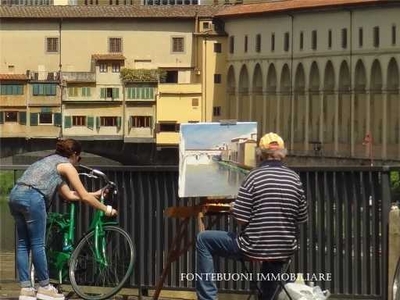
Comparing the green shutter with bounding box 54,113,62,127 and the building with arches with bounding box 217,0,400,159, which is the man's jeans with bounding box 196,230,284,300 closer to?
the building with arches with bounding box 217,0,400,159

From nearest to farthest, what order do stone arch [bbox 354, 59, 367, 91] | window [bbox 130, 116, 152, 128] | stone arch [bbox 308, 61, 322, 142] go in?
stone arch [bbox 354, 59, 367, 91]
stone arch [bbox 308, 61, 322, 142]
window [bbox 130, 116, 152, 128]

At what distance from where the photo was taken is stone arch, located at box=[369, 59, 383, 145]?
5069cm

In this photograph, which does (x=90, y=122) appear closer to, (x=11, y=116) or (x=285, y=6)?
(x=11, y=116)

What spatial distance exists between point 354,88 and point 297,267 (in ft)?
146

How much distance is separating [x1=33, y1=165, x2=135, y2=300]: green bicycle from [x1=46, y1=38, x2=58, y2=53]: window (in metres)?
52.9

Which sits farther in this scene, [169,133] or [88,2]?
[88,2]

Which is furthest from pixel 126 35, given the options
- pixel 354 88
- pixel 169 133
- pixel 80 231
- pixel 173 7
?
pixel 80 231

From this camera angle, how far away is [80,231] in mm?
8023

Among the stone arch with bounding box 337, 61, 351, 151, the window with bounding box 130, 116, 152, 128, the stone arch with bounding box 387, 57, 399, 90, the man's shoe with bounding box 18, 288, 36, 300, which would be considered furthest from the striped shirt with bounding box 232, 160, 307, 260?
the window with bounding box 130, 116, 152, 128

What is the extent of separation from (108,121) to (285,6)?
285 inches

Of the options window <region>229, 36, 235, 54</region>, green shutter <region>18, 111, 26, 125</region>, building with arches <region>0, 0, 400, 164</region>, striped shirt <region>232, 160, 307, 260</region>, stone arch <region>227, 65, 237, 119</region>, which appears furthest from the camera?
window <region>229, 36, 235, 54</region>

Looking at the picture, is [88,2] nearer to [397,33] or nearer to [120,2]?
[120,2]

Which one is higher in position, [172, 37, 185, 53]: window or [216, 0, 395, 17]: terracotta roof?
[216, 0, 395, 17]: terracotta roof

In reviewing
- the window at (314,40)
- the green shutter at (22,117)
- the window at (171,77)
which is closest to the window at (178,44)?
the window at (171,77)
